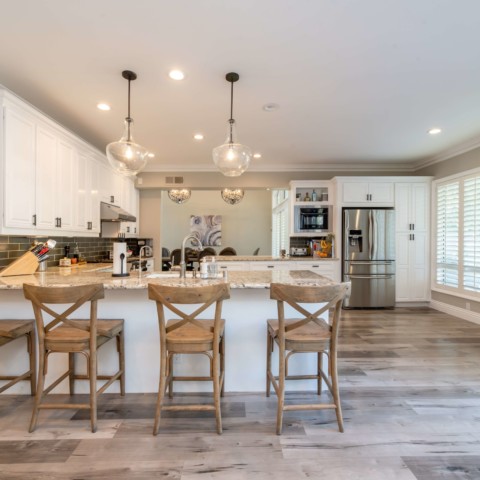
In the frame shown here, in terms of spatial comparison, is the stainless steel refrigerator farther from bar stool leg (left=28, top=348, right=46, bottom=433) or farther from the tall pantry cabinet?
bar stool leg (left=28, top=348, right=46, bottom=433)

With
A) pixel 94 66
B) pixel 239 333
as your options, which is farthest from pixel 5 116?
pixel 239 333

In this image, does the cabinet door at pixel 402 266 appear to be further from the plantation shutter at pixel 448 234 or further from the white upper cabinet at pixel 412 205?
the plantation shutter at pixel 448 234

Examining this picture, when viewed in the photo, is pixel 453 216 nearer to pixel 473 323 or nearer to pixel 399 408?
pixel 473 323

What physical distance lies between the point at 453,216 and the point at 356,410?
3928mm

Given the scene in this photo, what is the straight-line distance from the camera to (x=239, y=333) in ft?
8.11

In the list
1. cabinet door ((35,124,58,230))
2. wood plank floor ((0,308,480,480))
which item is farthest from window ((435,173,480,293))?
cabinet door ((35,124,58,230))

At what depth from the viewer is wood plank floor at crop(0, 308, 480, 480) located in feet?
5.32

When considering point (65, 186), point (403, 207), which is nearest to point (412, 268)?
point (403, 207)

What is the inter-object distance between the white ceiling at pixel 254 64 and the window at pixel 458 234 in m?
0.90

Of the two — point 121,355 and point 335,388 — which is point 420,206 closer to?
point 335,388

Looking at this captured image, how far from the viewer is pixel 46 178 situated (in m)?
3.08

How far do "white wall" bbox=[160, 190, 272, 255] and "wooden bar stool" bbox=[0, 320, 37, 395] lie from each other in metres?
7.23

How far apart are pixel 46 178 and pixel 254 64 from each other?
7.56 ft

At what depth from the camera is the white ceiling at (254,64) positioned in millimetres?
1892
